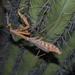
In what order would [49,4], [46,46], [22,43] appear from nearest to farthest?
[49,4] → [46,46] → [22,43]

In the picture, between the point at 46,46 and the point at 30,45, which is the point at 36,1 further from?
the point at 30,45

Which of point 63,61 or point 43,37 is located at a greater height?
point 43,37

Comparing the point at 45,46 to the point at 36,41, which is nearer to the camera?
the point at 45,46

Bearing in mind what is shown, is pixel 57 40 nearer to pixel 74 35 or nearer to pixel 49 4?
pixel 74 35

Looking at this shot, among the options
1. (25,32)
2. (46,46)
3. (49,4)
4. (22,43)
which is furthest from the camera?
(22,43)

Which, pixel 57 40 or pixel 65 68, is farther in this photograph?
pixel 65 68

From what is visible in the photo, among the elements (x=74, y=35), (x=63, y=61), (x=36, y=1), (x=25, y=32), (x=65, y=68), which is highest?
(x=36, y=1)

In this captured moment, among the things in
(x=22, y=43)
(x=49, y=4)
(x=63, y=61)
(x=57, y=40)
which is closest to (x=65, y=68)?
(x=63, y=61)

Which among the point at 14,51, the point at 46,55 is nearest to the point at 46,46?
the point at 46,55

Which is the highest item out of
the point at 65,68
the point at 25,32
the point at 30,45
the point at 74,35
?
the point at 74,35
